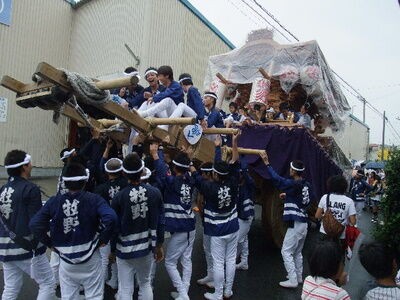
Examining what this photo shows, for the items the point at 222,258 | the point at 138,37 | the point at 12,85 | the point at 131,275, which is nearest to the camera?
the point at 12,85

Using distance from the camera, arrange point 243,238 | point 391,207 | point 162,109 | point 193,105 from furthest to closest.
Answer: point 243,238, point 193,105, point 162,109, point 391,207

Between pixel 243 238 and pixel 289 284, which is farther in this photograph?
pixel 243 238

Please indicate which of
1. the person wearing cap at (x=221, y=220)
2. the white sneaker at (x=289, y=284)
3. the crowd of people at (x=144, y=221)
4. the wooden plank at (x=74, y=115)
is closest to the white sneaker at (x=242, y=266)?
the crowd of people at (x=144, y=221)

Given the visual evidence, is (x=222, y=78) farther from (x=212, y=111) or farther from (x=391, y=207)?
(x=391, y=207)

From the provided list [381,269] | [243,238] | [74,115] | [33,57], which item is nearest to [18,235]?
[74,115]

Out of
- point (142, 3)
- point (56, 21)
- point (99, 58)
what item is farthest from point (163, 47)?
point (56, 21)

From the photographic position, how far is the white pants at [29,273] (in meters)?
3.80

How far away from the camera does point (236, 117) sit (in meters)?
8.05

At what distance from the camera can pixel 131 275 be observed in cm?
403

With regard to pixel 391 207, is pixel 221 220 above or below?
below

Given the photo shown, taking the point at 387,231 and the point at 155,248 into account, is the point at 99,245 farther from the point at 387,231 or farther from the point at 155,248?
the point at 387,231

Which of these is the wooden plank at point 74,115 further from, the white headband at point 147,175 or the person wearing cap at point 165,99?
the white headband at point 147,175

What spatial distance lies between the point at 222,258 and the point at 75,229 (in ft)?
7.23

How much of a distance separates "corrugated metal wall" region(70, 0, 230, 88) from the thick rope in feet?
30.0
